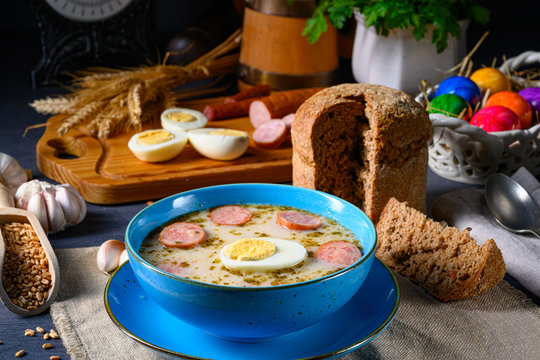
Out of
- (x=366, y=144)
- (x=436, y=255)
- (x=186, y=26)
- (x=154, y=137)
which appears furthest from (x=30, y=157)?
(x=186, y=26)

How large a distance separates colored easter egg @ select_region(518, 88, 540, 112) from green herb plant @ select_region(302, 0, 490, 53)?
1.06 feet

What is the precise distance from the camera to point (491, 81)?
240cm

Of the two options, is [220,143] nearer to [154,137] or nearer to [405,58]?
[154,137]

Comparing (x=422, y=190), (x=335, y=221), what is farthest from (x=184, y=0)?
(x=335, y=221)

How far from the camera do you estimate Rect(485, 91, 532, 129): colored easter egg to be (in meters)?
2.20

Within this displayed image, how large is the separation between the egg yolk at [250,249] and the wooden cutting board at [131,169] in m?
0.88

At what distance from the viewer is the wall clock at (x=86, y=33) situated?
294 cm

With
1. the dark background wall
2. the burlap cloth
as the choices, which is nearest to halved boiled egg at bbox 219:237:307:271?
the burlap cloth

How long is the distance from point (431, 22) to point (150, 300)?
1.66 meters

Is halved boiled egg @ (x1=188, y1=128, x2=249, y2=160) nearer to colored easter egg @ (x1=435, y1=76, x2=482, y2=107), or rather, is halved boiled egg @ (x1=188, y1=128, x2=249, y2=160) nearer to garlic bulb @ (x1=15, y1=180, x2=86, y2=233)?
garlic bulb @ (x1=15, y1=180, x2=86, y2=233)

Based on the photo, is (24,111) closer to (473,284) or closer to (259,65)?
(259,65)

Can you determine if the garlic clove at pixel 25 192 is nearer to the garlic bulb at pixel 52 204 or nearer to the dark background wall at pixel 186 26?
the garlic bulb at pixel 52 204

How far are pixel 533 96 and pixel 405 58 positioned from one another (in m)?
0.54

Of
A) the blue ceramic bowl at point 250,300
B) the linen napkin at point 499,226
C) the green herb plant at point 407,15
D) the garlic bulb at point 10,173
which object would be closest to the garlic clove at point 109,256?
the blue ceramic bowl at point 250,300
